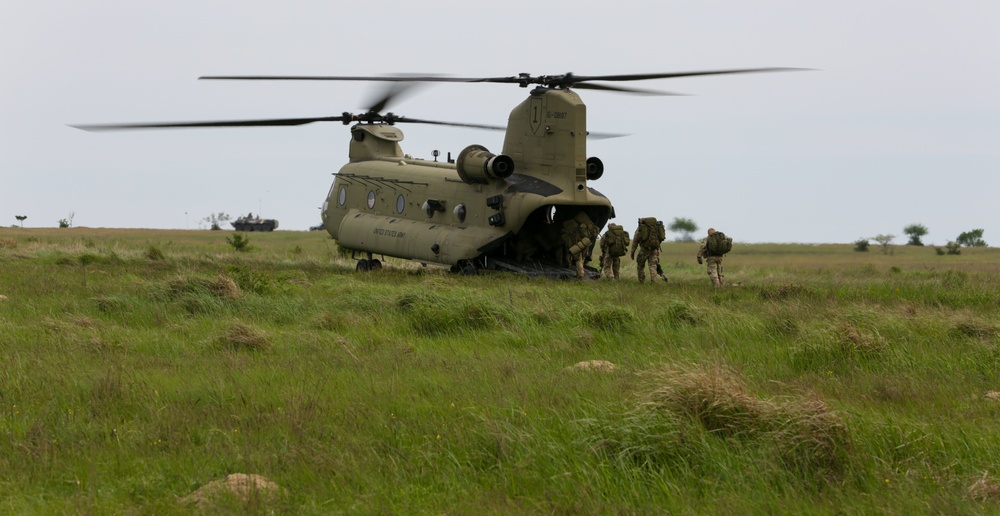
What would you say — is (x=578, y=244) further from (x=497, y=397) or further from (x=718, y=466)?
(x=718, y=466)

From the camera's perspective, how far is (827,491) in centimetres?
640

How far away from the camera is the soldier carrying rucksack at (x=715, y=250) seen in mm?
21766

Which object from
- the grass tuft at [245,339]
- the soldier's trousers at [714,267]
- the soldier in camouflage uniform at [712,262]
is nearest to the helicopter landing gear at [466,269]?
the soldier in camouflage uniform at [712,262]

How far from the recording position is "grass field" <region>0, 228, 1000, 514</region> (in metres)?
6.50

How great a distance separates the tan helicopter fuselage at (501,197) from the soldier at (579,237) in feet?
1.11

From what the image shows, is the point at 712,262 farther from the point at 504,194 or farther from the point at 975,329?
the point at 975,329

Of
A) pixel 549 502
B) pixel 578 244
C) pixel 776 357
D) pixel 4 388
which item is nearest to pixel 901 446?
pixel 549 502

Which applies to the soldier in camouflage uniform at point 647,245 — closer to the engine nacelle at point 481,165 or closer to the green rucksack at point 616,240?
the green rucksack at point 616,240

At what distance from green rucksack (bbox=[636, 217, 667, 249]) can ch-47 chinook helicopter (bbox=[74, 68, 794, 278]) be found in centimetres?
98

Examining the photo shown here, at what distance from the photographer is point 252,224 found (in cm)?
8131

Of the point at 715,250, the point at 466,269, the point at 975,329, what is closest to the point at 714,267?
the point at 715,250

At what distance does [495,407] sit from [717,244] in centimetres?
1413

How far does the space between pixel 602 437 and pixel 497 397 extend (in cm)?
176

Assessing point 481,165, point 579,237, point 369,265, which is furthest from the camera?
point 369,265
